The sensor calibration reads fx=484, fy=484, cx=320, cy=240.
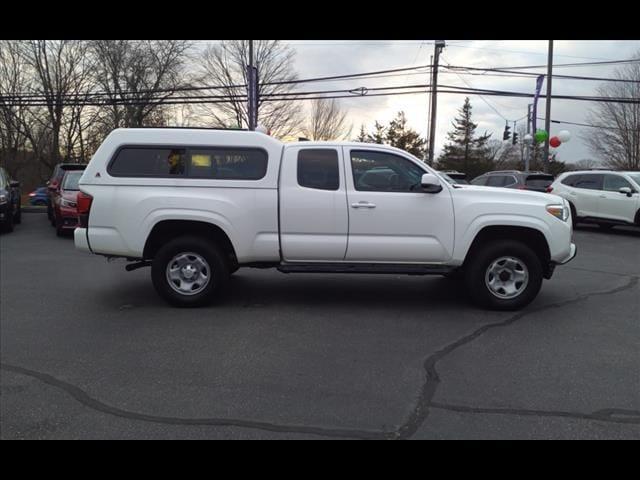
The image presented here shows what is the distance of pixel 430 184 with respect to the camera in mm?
5504

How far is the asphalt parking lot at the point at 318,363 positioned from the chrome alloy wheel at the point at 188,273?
32 centimetres

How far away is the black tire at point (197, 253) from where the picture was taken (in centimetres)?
569

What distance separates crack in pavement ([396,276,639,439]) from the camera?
316 centimetres

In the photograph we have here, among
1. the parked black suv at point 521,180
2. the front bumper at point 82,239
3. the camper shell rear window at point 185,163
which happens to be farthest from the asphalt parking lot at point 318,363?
the parked black suv at point 521,180

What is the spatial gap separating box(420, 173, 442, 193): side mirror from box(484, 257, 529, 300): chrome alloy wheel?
1.12 m

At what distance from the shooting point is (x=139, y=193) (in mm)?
5594

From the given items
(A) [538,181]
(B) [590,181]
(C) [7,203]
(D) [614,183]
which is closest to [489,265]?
(D) [614,183]

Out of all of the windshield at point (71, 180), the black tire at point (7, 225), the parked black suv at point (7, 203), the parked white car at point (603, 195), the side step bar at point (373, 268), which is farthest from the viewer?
the parked white car at point (603, 195)

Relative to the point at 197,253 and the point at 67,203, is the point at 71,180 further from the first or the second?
the point at 197,253

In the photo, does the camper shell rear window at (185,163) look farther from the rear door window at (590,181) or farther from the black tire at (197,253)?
the rear door window at (590,181)

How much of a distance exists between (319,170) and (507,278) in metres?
2.57

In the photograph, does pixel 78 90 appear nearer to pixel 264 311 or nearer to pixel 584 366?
pixel 264 311

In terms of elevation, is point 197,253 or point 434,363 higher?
point 197,253

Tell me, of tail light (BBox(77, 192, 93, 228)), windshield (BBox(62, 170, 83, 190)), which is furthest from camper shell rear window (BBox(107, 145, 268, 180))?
windshield (BBox(62, 170, 83, 190))
